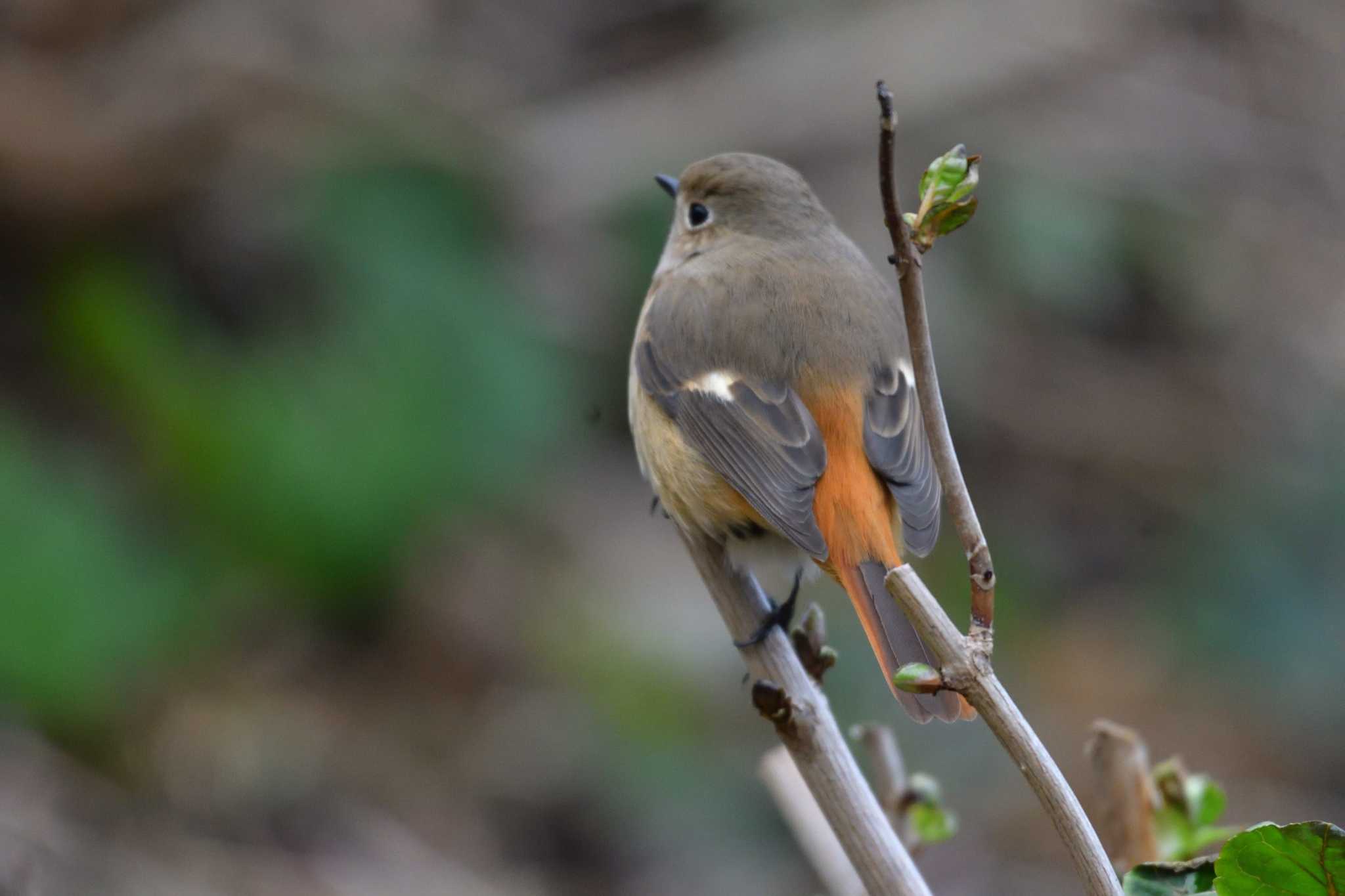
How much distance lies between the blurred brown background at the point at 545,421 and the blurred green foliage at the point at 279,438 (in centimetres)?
1

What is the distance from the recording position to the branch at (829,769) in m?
1.51

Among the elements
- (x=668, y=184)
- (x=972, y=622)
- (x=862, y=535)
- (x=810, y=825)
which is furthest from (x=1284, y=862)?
(x=668, y=184)

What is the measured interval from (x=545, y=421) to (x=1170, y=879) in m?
3.82

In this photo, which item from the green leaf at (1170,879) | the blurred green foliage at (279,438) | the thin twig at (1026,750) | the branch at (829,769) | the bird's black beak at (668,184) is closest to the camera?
the thin twig at (1026,750)

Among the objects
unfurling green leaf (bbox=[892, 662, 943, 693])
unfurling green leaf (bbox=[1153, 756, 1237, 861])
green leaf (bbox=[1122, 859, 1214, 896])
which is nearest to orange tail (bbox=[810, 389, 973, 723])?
unfurling green leaf (bbox=[1153, 756, 1237, 861])

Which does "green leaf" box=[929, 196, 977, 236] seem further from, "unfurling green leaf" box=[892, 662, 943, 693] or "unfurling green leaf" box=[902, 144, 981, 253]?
"unfurling green leaf" box=[892, 662, 943, 693]

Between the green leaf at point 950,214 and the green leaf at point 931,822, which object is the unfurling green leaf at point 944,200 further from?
the green leaf at point 931,822

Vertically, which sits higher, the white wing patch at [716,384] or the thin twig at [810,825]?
the white wing patch at [716,384]

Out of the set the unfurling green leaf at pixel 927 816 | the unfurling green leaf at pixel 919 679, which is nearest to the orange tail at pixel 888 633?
the unfurling green leaf at pixel 927 816

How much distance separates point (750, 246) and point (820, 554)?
1128mm

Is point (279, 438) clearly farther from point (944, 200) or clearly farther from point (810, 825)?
point (944, 200)

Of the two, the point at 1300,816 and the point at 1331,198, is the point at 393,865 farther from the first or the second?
the point at 1331,198

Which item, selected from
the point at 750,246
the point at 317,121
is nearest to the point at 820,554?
the point at 750,246

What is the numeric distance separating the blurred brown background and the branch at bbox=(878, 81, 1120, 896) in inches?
122
